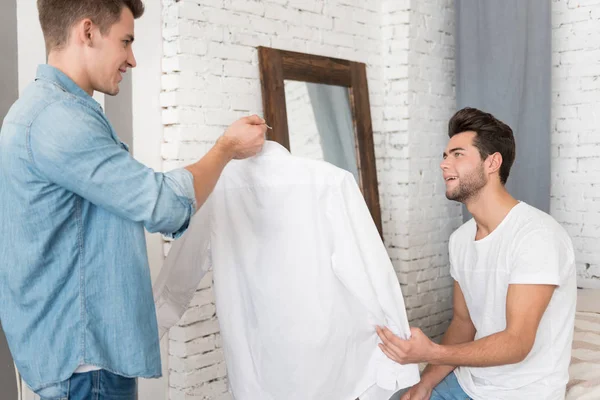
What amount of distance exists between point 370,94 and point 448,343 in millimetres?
1796

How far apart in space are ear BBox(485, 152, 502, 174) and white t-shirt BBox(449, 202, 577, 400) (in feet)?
0.63

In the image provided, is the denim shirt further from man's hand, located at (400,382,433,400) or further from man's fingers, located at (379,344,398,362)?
man's hand, located at (400,382,433,400)

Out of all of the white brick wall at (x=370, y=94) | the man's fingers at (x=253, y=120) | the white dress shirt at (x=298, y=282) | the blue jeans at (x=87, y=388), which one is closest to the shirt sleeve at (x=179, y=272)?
the white dress shirt at (x=298, y=282)

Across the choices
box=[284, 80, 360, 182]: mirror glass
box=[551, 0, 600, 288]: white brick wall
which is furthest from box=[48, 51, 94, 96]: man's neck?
box=[551, 0, 600, 288]: white brick wall

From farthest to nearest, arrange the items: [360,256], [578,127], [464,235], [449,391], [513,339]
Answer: [578,127] → [464,235] → [449,391] → [513,339] → [360,256]

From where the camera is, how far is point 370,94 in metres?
3.88

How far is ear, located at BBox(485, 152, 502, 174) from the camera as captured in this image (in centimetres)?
241

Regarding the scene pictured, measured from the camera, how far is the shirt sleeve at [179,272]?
6.68 feet

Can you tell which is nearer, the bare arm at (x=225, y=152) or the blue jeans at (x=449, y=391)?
the bare arm at (x=225, y=152)

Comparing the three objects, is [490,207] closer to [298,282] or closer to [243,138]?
[298,282]

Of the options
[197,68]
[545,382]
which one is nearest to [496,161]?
[545,382]

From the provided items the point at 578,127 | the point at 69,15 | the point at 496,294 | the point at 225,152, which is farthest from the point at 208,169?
the point at 578,127

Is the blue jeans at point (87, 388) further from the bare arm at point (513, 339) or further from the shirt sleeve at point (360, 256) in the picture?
the bare arm at point (513, 339)

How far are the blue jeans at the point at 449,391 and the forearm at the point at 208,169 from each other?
1193 mm
